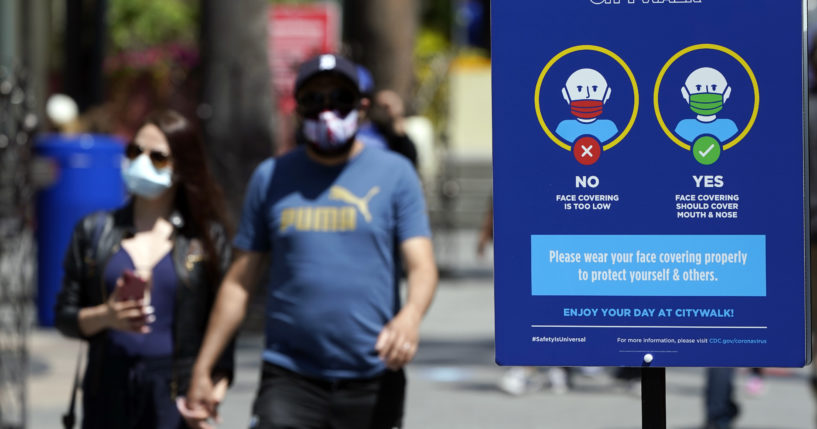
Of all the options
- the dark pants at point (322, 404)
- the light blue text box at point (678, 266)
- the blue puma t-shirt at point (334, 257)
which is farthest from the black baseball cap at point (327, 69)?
the light blue text box at point (678, 266)

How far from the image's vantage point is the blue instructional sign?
3.50m

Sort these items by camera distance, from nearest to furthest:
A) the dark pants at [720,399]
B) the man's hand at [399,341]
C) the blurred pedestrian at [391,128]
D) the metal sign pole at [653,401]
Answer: the metal sign pole at [653,401] < the man's hand at [399,341] < the dark pants at [720,399] < the blurred pedestrian at [391,128]

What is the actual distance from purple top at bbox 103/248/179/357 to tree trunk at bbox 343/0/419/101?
12629 mm

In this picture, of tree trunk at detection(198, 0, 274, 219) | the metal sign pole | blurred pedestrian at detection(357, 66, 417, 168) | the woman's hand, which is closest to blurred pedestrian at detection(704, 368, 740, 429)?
blurred pedestrian at detection(357, 66, 417, 168)

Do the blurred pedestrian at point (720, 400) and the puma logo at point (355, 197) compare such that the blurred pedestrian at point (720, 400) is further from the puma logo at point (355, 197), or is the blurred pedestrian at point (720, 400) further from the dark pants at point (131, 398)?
the dark pants at point (131, 398)

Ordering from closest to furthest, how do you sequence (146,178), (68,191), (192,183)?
(146,178) → (192,183) → (68,191)

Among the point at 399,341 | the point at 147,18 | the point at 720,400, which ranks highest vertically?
the point at 147,18

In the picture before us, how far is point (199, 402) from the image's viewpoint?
16.5 feet

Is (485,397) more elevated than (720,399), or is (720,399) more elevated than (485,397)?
(720,399)

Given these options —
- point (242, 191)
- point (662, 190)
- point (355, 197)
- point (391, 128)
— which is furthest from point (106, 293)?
point (242, 191)

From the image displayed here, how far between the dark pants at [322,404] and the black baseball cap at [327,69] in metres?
0.95

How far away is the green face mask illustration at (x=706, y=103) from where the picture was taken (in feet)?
11.5

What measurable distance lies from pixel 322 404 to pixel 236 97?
837 centimetres

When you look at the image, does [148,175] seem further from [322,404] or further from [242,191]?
[242,191]
